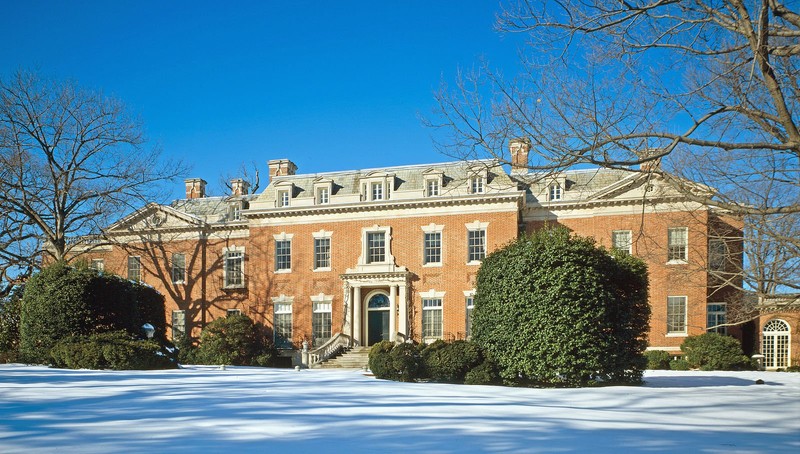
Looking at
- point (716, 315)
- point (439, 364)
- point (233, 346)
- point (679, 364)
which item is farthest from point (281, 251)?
point (716, 315)

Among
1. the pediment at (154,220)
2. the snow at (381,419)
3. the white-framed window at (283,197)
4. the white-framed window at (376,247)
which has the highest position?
the white-framed window at (283,197)

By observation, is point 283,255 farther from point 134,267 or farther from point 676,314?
point 676,314

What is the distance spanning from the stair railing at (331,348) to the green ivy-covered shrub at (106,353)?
39.6ft

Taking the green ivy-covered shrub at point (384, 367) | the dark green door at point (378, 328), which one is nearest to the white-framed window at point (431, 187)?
the dark green door at point (378, 328)

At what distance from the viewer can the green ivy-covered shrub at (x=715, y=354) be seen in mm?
29094

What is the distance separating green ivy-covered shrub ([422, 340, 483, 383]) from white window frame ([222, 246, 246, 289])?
21.4m

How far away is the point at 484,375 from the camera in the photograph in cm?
1730

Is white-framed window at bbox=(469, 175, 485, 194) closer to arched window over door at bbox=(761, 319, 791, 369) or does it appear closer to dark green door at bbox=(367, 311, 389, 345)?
dark green door at bbox=(367, 311, 389, 345)

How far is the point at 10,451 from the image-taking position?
7.41 m

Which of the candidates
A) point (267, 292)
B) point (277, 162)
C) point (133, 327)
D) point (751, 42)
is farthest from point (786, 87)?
point (277, 162)

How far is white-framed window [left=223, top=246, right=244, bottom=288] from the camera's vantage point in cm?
3794

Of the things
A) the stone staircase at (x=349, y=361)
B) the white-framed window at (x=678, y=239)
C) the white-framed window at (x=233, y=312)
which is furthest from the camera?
the white-framed window at (x=233, y=312)

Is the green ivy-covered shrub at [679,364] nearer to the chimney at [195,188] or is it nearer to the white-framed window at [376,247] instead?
the white-framed window at [376,247]

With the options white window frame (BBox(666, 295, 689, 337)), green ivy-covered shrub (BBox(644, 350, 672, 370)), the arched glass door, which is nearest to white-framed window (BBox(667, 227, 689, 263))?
white window frame (BBox(666, 295, 689, 337))
